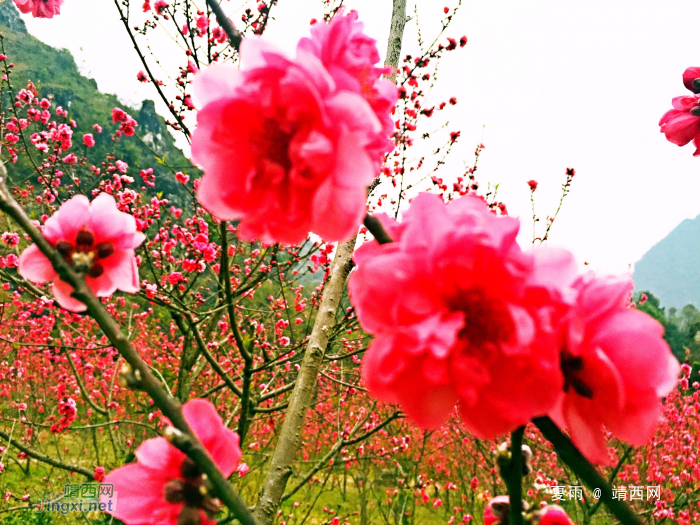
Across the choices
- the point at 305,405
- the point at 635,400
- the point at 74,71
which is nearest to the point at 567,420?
the point at 635,400

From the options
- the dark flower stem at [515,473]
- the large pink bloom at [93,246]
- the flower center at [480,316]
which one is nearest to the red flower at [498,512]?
the dark flower stem at [515,473]

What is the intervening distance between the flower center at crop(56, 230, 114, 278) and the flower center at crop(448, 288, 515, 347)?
2.28 feet

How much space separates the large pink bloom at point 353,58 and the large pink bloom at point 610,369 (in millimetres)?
352

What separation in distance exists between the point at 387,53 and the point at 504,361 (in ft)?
9.65

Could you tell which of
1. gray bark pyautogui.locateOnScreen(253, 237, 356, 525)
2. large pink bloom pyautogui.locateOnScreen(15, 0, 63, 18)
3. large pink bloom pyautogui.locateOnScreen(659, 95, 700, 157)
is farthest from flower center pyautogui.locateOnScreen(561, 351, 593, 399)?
large pink bloom pyautogui.locateOnScreen(15, 0, 63, 18)

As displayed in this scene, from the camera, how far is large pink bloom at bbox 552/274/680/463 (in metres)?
0.50

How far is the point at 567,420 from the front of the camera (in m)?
0.52

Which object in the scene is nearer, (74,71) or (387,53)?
(387,53)

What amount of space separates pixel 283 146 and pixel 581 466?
59 cm

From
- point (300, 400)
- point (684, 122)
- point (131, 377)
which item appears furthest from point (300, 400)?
point (684, 122)

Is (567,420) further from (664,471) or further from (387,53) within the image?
(664,471)

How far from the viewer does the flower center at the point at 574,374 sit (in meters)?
0.52

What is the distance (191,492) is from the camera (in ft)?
2.03

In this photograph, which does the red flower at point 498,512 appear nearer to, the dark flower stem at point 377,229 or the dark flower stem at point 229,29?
the dark flower stem at point 377,229
